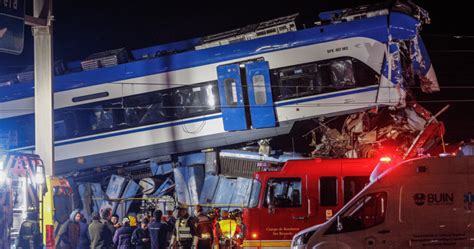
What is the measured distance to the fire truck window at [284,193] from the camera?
40.5ft

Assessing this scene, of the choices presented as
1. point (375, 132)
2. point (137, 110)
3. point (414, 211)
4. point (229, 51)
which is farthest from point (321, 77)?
point (414, 211)

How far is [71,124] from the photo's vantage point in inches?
735

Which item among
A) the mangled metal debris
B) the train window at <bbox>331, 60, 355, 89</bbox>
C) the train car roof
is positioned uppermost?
the train car roof

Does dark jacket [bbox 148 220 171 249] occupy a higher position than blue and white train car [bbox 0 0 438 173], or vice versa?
blue and white train car [bbox 0 0 438 173]

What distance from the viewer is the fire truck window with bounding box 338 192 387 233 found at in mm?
9523

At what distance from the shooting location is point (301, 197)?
1231 centimetres

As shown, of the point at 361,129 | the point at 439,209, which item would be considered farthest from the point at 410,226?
the point at 361,129

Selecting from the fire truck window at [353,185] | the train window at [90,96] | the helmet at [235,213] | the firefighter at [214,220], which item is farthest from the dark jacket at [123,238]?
the train window at [90,96]

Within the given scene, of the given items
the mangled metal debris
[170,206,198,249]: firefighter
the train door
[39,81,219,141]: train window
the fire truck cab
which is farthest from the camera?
[39,81,219,141]: train window

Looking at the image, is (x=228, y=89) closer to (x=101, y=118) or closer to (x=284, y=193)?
(x=101, y=118)

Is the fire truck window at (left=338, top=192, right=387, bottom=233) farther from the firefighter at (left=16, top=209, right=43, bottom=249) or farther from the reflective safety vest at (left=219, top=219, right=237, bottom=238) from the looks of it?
the reflective safety vest at (left=219, top=219, right=237, bottom=238)

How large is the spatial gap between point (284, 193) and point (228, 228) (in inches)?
114

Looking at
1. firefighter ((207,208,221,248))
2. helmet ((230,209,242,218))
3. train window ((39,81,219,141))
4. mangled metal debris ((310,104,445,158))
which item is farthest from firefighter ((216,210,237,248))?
train window ((39,81,219,141))

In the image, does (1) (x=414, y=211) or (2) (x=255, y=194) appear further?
(2) (x=255, y=194)
